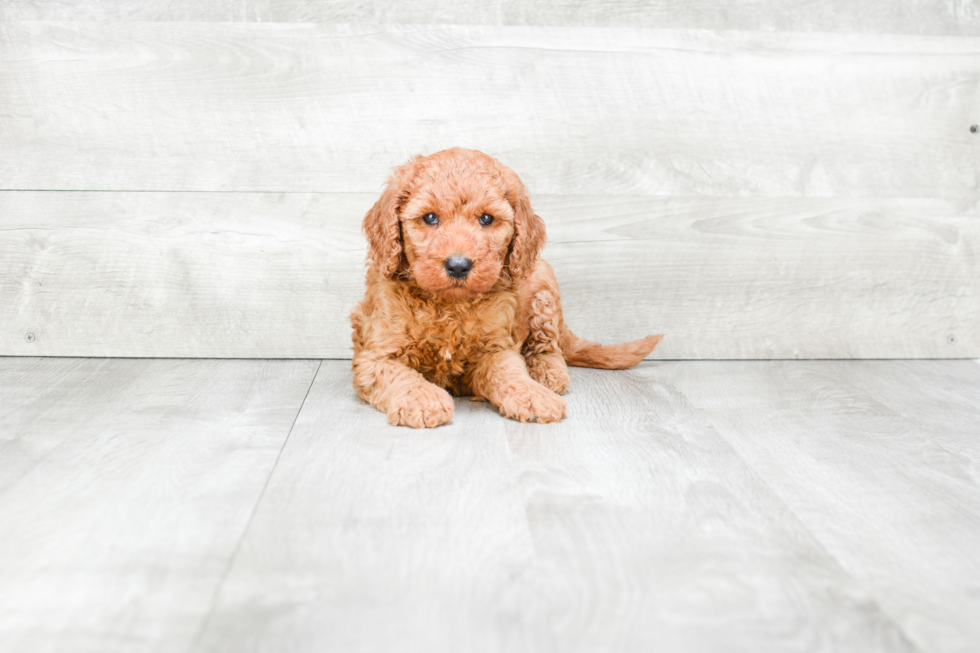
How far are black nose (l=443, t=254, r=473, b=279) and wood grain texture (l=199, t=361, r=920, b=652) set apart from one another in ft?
1.35

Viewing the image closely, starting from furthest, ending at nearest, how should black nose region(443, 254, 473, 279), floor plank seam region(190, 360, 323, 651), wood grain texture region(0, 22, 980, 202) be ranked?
wood grain texture region(0, 22, 980, 202) → black nose region(443, 254, 473, 279) → floor plank seam region(190, 360, 323, 651)

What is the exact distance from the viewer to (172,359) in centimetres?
290

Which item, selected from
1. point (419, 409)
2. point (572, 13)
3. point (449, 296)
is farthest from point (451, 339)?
point (572, 13)

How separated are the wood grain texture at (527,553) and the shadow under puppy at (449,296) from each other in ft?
0.44

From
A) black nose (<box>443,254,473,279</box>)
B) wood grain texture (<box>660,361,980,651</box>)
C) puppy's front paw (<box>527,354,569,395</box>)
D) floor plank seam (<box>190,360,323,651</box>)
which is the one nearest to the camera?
floor plank seam (<box>190,360,323,651</box>)

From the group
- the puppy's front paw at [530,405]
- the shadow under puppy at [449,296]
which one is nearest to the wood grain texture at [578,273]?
the shadow under puppy at [449,296]

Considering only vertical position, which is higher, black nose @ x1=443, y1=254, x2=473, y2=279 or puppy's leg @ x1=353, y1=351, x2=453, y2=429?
black nose @ x1=443, y1=254, x2=473, y2=279

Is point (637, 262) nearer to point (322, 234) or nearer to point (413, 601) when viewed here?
point (322, 234)

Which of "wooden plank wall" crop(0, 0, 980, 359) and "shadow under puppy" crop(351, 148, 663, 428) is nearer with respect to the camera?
"shadow under puppy" crop(351, 148, 663, 428)

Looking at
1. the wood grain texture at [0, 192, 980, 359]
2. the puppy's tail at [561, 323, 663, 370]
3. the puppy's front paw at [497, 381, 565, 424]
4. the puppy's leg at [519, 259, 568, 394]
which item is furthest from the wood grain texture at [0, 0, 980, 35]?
the puppy's front paw at [497, 381, 565, 424]

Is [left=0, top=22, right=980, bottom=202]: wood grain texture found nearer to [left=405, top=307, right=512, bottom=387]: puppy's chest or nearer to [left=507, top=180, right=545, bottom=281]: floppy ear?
[left=507, top=180, right=545, bottom=281]: floppy ear

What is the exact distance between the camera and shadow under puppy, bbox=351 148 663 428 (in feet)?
6.89

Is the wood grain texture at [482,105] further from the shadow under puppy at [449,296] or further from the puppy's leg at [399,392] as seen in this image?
the puppy's leg at [399,392]

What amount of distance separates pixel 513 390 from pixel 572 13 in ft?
4.84
